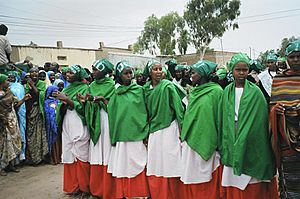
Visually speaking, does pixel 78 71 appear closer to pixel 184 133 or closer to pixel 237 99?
pixel 184 133

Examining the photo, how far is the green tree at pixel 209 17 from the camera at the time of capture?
34375 millimetres

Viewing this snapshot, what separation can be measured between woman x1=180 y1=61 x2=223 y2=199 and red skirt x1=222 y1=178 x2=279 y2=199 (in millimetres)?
323

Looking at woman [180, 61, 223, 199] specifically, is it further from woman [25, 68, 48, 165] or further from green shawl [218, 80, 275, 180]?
woman [25, 68, 48, 165]

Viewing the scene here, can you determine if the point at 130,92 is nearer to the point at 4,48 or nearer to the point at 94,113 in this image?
the point at 94,113

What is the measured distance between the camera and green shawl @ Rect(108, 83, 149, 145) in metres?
4.12

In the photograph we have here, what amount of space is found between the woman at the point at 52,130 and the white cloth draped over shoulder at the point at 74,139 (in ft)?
7.41

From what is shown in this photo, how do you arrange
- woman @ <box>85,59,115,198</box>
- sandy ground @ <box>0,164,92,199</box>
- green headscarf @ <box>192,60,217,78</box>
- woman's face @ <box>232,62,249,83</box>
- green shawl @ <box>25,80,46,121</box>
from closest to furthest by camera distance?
woman's face @ <box>232,62,249,83</box>
green headscarf @ <box>192,60,217,78</box>
woman @ <box>85,59,115,198</box>
sandy ground @ <box>0,164,92,199</box>
green shawl @ <box>25,80,46,121</box>

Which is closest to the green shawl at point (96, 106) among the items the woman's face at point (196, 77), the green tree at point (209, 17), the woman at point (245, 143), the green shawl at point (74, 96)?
the green shawl at point (74, 96)

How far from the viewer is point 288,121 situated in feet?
9.08

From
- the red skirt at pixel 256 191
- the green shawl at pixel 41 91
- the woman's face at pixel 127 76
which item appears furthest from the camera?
the green shawl at pixel 41 91

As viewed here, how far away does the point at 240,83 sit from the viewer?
3309 mm

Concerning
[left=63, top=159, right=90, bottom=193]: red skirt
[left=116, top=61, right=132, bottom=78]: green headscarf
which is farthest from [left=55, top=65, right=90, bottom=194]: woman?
[left=116, top=61, right=132, bottom=78]: green headscarf

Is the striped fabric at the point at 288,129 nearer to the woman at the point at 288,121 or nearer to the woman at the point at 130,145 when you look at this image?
the woman at the point at 288,121

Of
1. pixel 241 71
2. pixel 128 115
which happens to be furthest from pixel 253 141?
pixel 128 115
